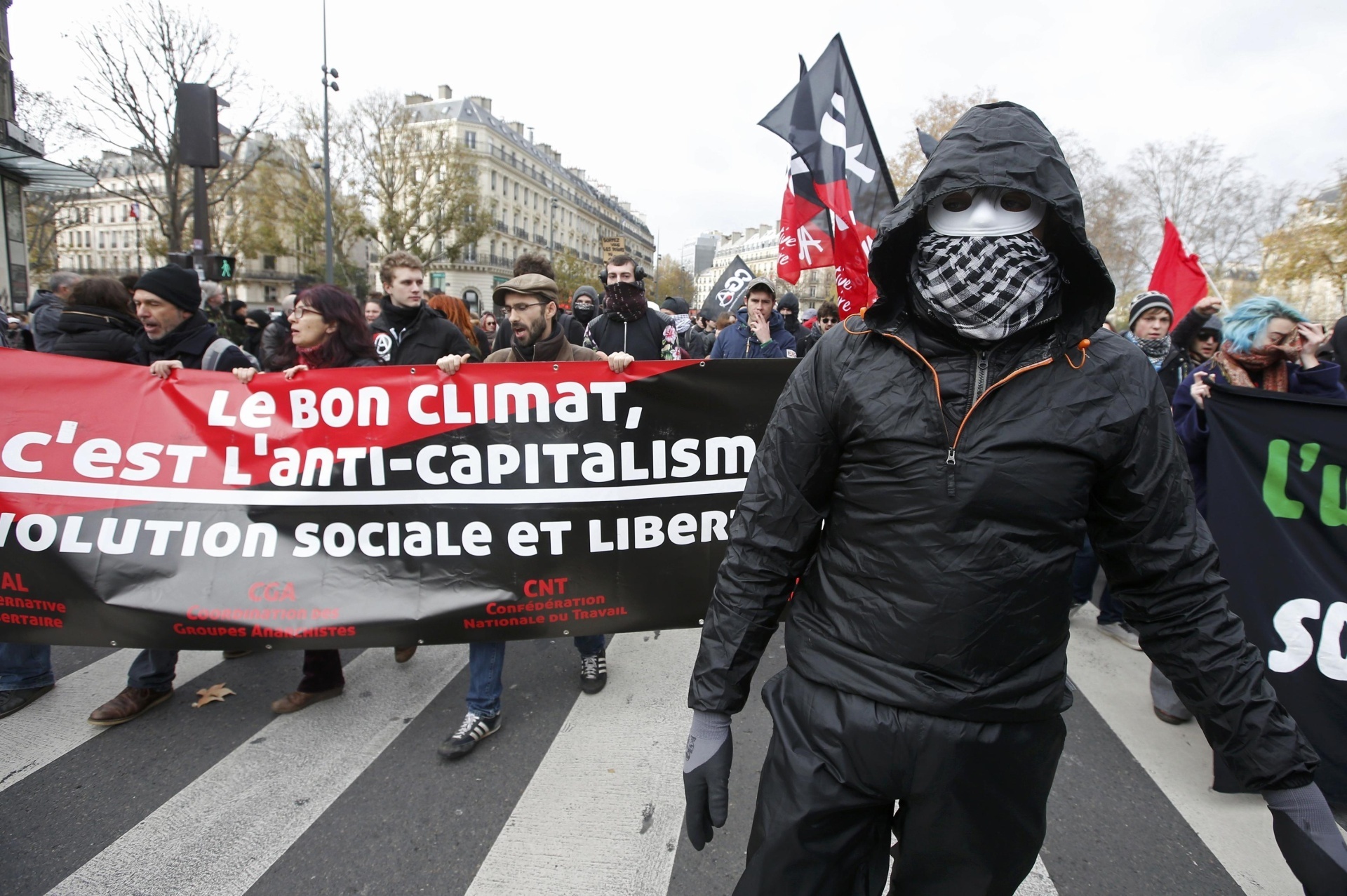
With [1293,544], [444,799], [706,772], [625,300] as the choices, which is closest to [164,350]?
[444,799]

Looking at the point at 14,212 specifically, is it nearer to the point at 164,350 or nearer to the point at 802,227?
the point at 164,350

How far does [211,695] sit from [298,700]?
50cm

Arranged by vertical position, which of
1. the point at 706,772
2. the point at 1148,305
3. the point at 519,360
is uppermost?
the point at 1148,305

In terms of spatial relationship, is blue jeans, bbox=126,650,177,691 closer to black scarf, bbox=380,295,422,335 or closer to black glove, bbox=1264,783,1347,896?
black scarf, bbox=380,295,422,335

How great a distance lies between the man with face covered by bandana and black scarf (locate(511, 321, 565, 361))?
6.94 ft

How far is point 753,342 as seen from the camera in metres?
6.64

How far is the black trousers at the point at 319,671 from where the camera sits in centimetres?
350

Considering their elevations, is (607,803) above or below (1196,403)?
below

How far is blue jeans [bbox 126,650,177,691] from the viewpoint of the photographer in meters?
3.42

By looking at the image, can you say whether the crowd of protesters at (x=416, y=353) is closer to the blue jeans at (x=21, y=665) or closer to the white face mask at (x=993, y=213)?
the blue jeans at (x=21, y=665)

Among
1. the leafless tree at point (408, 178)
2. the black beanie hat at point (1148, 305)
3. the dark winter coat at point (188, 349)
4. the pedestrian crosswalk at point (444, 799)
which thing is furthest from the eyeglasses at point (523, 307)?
the leafless tree at point (408, 178)

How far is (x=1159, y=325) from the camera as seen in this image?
4.93m

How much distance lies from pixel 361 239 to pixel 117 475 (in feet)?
151

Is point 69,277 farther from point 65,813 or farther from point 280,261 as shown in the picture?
point 280,261
